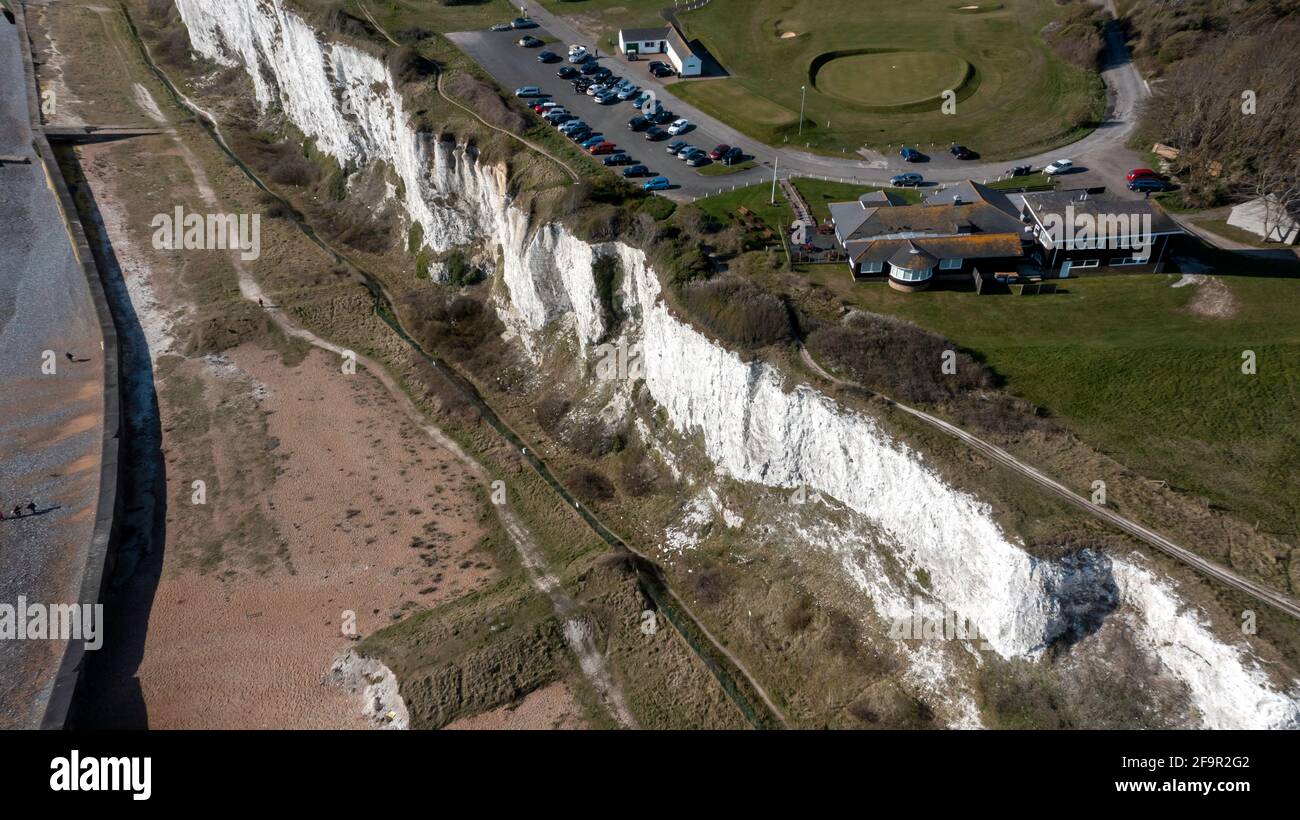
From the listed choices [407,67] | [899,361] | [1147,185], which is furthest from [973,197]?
[407,67]

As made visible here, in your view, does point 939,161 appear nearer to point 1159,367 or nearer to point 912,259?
point 912,259

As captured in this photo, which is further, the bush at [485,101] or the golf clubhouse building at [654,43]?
the golf clubhouse building at [654,43]

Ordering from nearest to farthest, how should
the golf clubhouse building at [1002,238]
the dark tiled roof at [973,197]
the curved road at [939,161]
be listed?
the golf clubhouse building at [1002,238] → the dark tiled roof at [973,197] → the curved road at [939,161]

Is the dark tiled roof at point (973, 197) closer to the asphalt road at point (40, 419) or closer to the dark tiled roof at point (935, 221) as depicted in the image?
the dark tiled roof at point (935, 221)

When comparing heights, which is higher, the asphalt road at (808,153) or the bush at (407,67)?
the bush at (407,67)

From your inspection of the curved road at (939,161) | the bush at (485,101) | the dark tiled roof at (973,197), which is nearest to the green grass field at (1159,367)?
the dark tiled roof at (973,197)

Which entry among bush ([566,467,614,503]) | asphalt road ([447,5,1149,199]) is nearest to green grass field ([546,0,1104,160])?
asphalt road ([447,5,1149,199])

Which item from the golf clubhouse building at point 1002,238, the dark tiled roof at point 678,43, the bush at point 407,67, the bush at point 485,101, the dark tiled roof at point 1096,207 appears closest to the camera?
the dark tiled roof at point 1096,207
